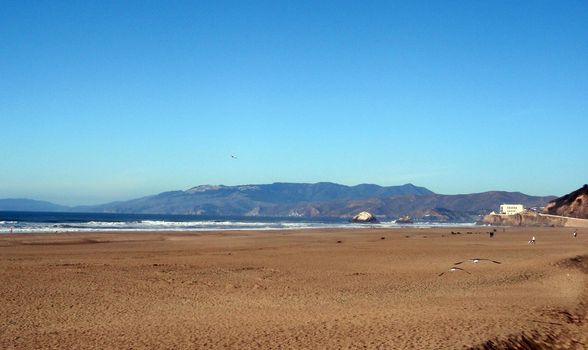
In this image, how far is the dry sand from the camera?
9.87 meters

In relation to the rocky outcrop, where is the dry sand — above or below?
below

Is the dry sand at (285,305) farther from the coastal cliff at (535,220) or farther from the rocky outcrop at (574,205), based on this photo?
the rocky outcrop at (574,205)

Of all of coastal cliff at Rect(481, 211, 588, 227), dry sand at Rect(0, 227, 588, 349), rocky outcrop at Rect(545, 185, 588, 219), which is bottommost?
dry sand at Rect(0, 227, 588, 349)

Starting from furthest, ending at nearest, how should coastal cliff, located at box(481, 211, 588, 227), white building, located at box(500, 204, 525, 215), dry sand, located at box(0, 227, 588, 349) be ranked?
1. white building, located at box(500, 204, 525, 215)
2. coastal cliff, located at box(481, 211, 588, 227)
3. dry sand, located at box(0, 227, 588, 349)

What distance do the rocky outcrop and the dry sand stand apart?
8093 cm

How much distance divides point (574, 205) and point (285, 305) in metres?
97.1

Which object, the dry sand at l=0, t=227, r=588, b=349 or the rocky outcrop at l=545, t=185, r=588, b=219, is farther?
the rocky outcrop at l=545, t=185, r=588, b=219

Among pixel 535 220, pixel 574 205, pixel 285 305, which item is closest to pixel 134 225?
pixel 285 305

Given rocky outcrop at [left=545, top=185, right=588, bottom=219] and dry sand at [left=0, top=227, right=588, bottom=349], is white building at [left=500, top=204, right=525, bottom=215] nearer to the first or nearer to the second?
rocky outcrop at [left=545, top=185, right=588, bottom=219]

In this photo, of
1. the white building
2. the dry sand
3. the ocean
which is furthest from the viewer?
the white building

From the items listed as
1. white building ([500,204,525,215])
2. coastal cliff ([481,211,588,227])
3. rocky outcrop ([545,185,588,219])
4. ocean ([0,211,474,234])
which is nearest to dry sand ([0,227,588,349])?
ocean ([0,211,474,234])

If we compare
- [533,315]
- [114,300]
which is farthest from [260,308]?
[533,315]

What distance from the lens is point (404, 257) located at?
26531 mm

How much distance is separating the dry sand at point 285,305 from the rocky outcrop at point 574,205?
80930mm
